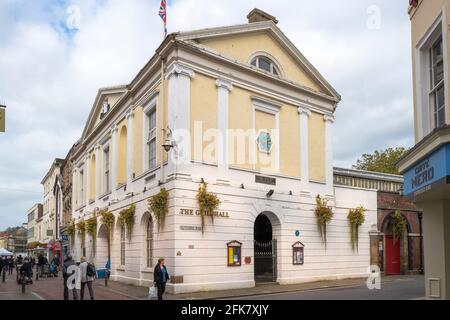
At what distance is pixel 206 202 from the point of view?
68.8 feet

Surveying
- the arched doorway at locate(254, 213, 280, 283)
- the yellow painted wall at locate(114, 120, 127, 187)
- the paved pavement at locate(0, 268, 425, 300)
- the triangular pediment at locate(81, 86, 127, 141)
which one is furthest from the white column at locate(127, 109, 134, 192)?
the arched doorway at locate(254, 213, 280, 283)

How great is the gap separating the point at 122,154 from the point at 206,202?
9996 millimetres

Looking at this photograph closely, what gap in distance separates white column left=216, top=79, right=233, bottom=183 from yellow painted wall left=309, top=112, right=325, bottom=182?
6241 mm

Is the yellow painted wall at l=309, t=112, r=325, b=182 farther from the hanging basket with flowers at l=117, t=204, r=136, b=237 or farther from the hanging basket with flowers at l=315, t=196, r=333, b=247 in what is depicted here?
the hanging basket with flowers at l=117, t=204, r=136, b=237

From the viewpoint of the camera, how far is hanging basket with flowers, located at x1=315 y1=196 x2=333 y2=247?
2620cm

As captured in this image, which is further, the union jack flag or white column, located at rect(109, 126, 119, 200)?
white column, located at rect(109, 126, 119, 200)

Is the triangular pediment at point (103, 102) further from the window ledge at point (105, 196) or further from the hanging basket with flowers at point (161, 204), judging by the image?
the hanging basket with flowers at point (161, 204)

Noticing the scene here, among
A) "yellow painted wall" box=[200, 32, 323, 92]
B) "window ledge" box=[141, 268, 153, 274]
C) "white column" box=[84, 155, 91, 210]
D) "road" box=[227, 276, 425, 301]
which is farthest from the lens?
"white column" box=[84, 155, 91, 210]

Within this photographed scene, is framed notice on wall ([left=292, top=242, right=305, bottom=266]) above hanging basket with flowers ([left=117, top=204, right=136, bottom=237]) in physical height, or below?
below

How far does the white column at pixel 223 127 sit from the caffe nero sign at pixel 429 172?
1025 cm

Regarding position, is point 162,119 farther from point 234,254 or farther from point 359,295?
point 359,295

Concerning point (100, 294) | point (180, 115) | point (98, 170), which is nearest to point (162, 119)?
point (180, 115)
